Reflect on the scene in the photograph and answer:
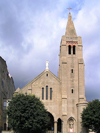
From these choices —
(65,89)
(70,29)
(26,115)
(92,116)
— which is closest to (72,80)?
(65,89)

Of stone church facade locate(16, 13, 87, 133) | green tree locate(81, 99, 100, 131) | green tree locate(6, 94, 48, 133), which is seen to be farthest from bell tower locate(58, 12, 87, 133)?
green tree locate(6, 94, 48, 133)

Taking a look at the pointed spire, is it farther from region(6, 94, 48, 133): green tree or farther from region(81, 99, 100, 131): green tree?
region(6, 94, 48, 133): green tree

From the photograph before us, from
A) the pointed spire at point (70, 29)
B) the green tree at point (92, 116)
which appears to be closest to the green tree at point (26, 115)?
the green tree at point (92, 116)

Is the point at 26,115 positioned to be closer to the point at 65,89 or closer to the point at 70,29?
the point at 65,89

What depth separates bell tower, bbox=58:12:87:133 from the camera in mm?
57094

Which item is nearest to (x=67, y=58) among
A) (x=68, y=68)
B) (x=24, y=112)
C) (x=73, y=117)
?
(x=68, y=68)

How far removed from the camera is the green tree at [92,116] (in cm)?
5178

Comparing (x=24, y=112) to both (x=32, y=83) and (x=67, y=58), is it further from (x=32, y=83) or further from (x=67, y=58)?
(x=67, y=58)

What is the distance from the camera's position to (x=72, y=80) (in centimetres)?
6044

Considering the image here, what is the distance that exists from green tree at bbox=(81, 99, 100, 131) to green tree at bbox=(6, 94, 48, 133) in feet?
31.8

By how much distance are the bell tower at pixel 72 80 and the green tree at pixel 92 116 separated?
240 centimetres

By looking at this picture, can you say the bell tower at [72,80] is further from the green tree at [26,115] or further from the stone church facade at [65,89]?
the green tree at [26,115]

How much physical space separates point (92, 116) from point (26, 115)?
1604 centimetres

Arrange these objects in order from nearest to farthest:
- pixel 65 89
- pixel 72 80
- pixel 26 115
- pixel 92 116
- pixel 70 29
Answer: pixel 26 115, pixel 92 116, pixel 65 89, pixel 72 80, pixel 70 29
